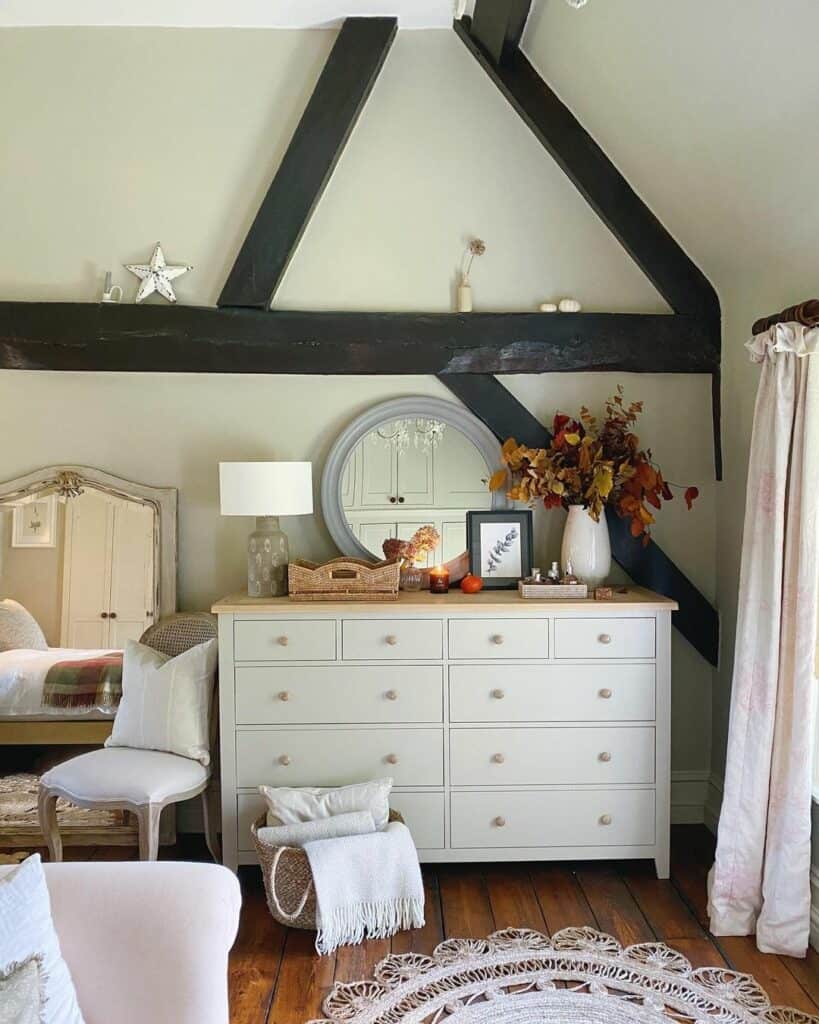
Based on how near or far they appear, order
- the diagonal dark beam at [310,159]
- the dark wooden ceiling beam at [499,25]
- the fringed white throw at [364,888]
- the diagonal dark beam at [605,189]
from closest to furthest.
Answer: the fringed white throw at [364,888]
the dark wooden ceiling beam at [499,25]
the diagonal dark beam at [310,159]
the diagonal dark beam at [605,189]

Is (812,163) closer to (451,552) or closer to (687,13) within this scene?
(687,13)

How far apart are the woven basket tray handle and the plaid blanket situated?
0.99m

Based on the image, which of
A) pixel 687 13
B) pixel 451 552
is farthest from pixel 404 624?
pixel 687 13

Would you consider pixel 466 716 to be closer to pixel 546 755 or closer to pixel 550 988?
pixel 546 755

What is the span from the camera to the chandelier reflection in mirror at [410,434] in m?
3.32

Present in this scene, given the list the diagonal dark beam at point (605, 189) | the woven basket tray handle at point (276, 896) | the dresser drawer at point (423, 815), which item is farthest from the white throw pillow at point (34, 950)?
the diagonal dark beam at point (605, 189)

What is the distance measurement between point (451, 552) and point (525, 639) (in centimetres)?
54

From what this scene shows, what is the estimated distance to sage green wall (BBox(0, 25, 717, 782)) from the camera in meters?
3.14

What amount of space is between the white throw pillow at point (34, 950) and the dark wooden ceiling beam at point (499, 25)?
284 centimetres

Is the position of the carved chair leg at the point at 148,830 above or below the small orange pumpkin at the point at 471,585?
below

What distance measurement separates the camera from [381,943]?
2566mm

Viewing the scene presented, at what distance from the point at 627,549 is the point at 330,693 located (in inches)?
52.1

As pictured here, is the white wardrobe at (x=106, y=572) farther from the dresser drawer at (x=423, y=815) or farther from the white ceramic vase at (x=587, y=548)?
the white ceramic vase at (x=587, y=548)

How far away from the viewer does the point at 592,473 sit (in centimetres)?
311
